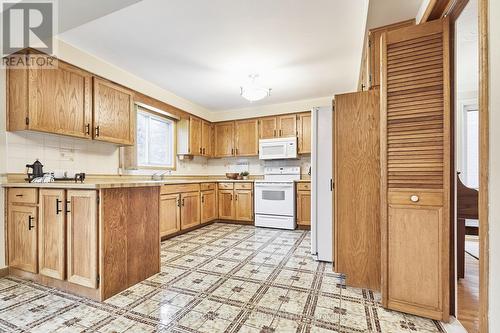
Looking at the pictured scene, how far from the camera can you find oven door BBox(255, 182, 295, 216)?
4.52m

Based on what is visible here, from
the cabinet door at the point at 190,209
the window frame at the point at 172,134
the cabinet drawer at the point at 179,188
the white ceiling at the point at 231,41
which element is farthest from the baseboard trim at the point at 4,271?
the white ceiling at the point at 231,41

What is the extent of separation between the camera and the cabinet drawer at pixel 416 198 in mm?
1664

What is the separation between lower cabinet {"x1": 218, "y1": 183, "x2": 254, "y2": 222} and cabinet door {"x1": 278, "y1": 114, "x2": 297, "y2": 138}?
1244mm

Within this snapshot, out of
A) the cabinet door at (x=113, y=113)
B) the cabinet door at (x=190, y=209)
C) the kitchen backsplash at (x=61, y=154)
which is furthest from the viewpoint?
the cabinet door at (x=190, y=209)

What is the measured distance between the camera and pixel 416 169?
1719 mm

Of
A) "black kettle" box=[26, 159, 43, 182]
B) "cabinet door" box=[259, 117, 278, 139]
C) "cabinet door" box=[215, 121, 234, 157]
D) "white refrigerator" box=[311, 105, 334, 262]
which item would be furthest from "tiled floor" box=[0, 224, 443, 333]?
"cabinet door" box=[215, 121, 234, 157]

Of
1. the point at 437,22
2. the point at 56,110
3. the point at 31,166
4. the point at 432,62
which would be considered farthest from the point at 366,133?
the point at 31,166

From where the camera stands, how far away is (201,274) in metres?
2.46

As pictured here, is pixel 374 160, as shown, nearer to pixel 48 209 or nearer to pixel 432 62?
pixel 432 62

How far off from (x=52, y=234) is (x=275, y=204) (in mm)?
3313

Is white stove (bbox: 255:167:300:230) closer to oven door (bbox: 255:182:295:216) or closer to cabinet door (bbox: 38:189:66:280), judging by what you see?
oven door (bbox: 255:182:295:216)

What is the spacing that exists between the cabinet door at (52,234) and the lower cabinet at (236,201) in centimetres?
320

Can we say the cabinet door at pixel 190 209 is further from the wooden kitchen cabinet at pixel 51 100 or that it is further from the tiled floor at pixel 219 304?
the wooden kitchen cabinet at pixel 51 100

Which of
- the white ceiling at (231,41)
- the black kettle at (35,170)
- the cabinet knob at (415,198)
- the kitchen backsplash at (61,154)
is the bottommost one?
the cabinet knob at (415,198)
